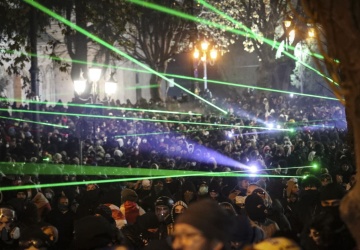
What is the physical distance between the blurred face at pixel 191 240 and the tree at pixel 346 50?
2.60 feet

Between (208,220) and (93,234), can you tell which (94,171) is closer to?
(93,234)

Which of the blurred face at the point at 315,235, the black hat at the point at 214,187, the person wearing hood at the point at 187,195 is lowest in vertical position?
the black hat at the point at 214,187

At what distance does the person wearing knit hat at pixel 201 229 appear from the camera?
4223mm

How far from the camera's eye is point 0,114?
94.7ft

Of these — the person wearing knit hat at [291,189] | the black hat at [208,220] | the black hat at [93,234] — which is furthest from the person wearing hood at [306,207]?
the black hat at [208,220]

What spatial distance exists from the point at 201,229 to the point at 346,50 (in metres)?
1.27

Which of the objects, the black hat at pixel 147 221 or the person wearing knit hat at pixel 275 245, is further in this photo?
the black hat at pixel 147 221

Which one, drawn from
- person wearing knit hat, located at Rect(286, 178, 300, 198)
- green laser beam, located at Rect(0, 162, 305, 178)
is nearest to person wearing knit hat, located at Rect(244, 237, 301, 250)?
person wearing knit hat, located at Rect(286, 178, 300, 198)

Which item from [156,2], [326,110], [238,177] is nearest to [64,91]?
[156,2]

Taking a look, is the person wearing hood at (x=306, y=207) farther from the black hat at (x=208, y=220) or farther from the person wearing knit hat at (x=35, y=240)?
the black hat at (x=208, y=220)

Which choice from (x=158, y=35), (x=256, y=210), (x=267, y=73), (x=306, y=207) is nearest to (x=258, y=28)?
(x=267, y=73)

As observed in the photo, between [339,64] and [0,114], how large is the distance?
2554cm

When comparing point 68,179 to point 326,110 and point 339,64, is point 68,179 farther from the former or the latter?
point 326,110

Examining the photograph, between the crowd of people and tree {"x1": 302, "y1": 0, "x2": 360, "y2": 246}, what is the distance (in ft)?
1.33
